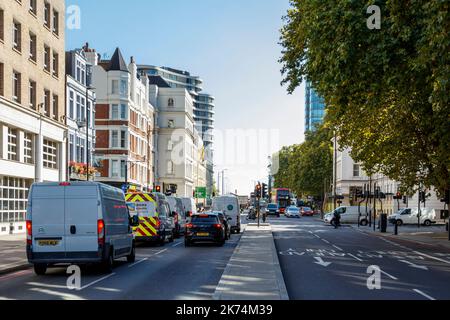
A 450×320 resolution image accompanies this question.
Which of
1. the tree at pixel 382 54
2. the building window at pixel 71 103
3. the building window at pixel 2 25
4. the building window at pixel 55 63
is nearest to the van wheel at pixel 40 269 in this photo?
the tree at pixel 382 54

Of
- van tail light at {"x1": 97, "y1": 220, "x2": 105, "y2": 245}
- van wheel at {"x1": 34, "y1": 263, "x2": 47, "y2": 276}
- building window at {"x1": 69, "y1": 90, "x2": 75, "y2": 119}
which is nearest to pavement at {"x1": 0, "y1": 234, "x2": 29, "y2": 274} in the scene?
van wheel at {"x1": 34, "y1": 263, "x2": 47, "y2": 276}

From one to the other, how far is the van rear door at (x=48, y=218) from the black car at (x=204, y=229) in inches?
540

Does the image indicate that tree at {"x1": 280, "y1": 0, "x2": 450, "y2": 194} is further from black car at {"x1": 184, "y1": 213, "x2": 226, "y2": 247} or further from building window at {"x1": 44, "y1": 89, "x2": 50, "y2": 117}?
building window at {"x1": 44, "y1": 89, "x2": 50, "y2": 117}

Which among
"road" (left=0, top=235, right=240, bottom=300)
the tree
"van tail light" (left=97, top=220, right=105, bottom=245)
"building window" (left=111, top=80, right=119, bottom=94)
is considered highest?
"building window" (left=111, top=80, right=119, bottom=94)

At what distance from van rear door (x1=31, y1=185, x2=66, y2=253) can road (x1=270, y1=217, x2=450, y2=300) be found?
226 inches

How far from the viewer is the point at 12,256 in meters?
23.4

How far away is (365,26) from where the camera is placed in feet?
76.3

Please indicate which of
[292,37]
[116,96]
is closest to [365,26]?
[292,37]

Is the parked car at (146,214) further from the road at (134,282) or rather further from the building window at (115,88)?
the building window at (115,88)

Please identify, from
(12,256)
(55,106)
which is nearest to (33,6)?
(55,106)

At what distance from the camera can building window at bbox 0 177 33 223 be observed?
38.2 m

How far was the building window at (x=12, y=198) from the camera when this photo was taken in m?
38.2

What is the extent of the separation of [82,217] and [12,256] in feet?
22.1
